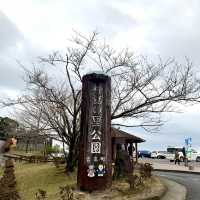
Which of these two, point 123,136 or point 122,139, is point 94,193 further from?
point 123,136

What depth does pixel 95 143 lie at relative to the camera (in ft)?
43.0

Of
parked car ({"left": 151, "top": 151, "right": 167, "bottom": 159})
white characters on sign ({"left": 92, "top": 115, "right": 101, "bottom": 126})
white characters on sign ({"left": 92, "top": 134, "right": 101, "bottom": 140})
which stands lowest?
white characters on sign ({"left": 92, "top": 134, "right": 101, "bottom": 140})

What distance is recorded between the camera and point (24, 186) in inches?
733

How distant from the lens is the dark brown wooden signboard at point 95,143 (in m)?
13.0

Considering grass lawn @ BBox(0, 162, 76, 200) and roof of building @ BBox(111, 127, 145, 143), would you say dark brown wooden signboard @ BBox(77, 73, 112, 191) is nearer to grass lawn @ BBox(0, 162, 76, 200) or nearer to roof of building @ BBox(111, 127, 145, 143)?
grass lawn @ BBox(0, 162, 76, 200)

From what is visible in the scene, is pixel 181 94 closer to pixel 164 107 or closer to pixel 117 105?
pixel 164 107

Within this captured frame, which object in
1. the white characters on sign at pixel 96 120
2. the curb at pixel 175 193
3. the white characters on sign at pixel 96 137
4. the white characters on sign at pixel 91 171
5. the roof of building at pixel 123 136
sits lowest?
the curb at pixel 175 193

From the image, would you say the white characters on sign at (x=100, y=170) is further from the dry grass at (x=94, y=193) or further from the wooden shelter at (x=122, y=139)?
the wooden shelter at (x=122, y=139)

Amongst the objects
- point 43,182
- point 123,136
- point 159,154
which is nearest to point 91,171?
point 43,182

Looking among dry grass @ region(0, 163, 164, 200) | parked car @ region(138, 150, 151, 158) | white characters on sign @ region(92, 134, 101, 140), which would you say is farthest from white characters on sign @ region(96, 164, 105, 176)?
parked car @ region(138, 150, 151, 158)

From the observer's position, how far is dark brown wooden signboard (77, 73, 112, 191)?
13008mm

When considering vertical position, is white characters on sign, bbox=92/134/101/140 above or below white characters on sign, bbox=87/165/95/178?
above

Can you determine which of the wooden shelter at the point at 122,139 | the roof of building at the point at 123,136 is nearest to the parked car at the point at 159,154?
the wooden shelter at the point at 122,139

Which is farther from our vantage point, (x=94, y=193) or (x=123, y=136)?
(x=123, y=136)
